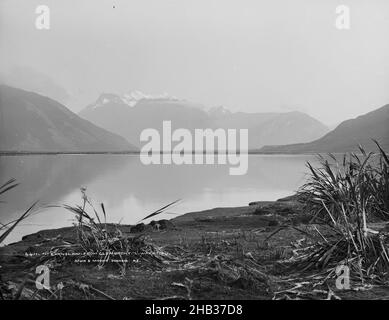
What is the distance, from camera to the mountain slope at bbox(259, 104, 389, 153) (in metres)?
4.16

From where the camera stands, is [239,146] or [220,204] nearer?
[239,146]

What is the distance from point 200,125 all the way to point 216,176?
1.59 feet

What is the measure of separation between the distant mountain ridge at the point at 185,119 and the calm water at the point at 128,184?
0.74 ft

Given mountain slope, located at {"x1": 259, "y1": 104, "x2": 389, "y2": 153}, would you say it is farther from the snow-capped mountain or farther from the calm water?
the snow-capped mountain

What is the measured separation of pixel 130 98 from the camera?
4.11 meters

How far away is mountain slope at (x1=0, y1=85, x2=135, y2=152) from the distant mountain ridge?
0.38 ft

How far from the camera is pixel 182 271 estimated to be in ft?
11.1

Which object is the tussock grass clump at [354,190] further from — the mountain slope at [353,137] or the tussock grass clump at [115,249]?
the tussock grass clump at [115,249]

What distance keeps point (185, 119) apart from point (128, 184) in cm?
89

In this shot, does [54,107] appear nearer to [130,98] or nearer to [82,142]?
[82,142]

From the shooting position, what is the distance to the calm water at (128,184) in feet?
13.3

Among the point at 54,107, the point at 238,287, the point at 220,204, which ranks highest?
the point at 54,107
